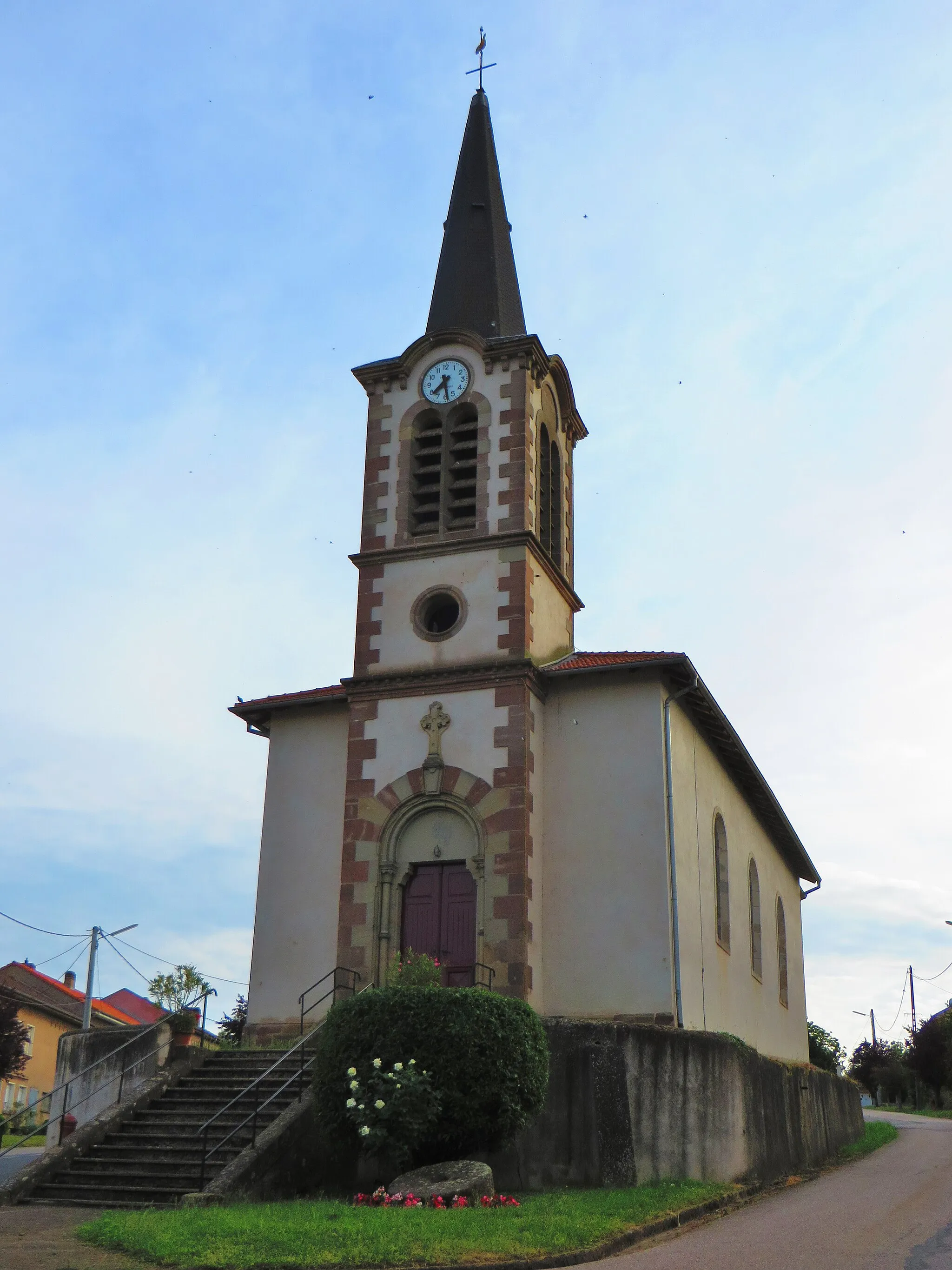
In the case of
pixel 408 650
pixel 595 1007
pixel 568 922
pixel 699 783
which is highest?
pixel 408 650

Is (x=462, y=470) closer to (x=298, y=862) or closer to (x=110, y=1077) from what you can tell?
(x=298, y=862)

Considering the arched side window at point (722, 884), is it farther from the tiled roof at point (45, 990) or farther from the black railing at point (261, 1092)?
the tiled roof at point (45, 990)

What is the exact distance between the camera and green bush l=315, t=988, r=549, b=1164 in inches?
547

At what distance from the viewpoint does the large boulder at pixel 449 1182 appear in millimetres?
12680

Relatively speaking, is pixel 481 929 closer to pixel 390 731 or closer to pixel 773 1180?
pixel 390 731

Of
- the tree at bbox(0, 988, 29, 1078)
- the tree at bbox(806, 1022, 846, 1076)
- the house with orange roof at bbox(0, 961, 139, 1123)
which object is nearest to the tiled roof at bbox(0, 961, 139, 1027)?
the house with orange roof at bbox(0, 961, 139, 1123)

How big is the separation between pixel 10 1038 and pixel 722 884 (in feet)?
78.7

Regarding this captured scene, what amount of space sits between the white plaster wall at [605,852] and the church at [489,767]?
0.10 feet

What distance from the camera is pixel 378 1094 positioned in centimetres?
1374

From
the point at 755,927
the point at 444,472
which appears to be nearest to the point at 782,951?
the point at 755,927

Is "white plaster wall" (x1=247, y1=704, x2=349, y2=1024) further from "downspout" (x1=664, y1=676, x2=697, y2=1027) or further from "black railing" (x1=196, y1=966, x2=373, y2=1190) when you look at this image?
"downspout" (x1=664, y1=676, x2=697, y2=1027)

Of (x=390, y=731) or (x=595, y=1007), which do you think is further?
(x=390, y=731)

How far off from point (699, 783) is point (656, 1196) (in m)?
8.66

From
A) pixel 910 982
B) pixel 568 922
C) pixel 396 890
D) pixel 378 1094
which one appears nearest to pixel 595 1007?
pixel 568 922
